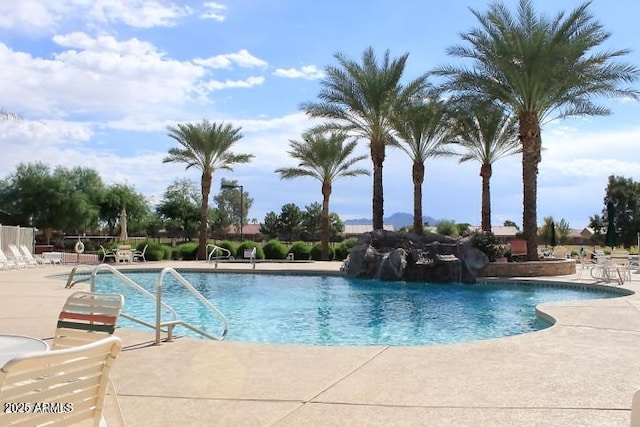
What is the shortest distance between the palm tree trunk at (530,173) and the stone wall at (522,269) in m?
1.42

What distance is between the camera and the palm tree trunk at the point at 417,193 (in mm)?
30328

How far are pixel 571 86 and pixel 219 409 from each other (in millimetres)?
21165

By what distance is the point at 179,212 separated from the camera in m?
64.5

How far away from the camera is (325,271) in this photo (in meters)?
23.5

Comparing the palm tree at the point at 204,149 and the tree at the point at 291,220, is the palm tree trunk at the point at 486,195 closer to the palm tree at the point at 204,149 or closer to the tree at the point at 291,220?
the palm tree at the point at 204,149

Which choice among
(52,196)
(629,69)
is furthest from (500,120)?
(52,196)

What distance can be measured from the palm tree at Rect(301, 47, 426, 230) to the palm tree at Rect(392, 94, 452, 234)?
0.57 m

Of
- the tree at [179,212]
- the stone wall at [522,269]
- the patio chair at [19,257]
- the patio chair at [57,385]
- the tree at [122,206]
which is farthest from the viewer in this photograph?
the tree at [179,212]

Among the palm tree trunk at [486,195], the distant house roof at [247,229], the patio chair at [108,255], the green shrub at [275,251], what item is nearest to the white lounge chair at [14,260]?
the patio chair at [108,255]

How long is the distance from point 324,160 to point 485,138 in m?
9.60

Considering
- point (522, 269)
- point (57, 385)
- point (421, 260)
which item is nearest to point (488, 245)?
point (522, 269)

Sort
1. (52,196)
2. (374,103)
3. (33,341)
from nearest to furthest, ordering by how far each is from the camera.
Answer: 1. (33,341)
2. (374,103)
3. (52,196)

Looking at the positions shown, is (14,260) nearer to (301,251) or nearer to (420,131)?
(301,251)

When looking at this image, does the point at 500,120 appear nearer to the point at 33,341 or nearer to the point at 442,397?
the point at 442,397
